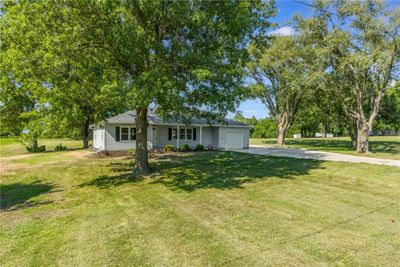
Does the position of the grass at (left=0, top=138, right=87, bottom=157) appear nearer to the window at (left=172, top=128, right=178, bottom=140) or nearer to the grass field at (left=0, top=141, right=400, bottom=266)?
the window at (left=172, top=128, right=178, bottom=140)

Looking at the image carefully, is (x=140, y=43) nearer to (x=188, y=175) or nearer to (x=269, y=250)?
(x=188, y=175)

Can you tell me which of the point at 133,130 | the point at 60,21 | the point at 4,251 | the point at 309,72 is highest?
the point at 309,72

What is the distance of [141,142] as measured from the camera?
11.3 m

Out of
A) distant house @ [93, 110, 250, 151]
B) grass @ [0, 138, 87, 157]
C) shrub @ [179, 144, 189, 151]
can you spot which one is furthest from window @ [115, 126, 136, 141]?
grass @ [0, 138, 87, 157]

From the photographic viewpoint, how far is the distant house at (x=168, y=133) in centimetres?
2059

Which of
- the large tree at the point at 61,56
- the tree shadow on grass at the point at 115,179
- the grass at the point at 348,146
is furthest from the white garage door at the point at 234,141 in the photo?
the large tree at the point at 61,56

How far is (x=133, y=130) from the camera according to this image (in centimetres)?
2150

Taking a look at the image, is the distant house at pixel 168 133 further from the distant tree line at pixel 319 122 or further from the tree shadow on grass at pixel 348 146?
the tree shadow on grass at pixel 348 146

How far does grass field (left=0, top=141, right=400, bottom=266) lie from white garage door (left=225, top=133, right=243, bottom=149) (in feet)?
44.4

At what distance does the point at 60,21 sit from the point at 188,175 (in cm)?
757

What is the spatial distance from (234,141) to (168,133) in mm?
6299

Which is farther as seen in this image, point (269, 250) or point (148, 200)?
point (148, 200)

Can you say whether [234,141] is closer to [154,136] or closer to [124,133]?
[154,136]

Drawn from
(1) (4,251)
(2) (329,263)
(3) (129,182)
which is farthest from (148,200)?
(2) (329,263)
